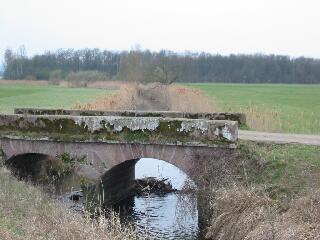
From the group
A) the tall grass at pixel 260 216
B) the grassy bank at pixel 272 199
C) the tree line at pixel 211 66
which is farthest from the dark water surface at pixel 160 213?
the tree line at pixel 211 66

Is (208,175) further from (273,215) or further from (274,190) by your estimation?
(273,215)

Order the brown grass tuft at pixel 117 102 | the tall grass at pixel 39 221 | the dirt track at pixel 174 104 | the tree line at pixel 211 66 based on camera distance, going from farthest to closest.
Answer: the tree line at pixel 211 66 → the brown grass tuft at pixel 117 102 → the dirt track at pixel 174 104 → the tall grass at pixel 39 221

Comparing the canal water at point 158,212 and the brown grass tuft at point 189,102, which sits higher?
the brown grass tuft at point 189,102

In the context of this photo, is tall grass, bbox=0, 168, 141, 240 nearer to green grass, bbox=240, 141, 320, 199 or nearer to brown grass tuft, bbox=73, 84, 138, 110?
green grass, bbox=240, 141, 320, 199

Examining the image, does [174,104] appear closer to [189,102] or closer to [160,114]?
[189,102]

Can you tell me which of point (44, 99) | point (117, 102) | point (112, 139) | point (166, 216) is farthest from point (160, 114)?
point (44, 99)

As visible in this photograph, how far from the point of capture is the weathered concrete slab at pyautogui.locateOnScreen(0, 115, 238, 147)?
13.1m

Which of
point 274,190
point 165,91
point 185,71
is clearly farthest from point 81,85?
point 274,190

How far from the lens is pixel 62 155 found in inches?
561

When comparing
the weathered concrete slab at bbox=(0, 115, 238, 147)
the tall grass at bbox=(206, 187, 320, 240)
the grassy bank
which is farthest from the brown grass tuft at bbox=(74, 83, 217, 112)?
the tall grass at bbox=(206, 187, 320, 240)

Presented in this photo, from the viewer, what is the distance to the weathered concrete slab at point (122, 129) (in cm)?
1312

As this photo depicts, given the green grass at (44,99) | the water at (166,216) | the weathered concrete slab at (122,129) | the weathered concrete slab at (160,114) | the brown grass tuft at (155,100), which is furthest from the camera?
the green grass at (44,99)

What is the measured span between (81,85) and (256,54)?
140ft

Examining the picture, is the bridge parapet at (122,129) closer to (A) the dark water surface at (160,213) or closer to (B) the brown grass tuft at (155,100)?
(A) the dark water surface at (160,213)
